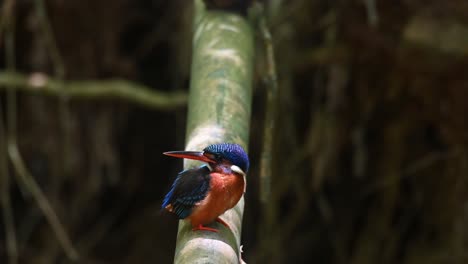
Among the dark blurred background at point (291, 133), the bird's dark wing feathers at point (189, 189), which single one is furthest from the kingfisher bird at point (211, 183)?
the dark blurred background at point (291, 133)

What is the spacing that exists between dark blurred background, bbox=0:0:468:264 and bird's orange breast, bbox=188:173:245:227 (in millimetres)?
1371

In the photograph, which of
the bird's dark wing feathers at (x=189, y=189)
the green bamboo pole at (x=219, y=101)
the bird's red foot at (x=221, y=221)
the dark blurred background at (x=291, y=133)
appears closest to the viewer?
the green bamboo pole at (x=219, y=101)

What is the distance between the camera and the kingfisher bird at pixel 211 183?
1850 mm

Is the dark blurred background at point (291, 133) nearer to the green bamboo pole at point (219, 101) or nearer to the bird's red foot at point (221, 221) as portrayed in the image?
the green bamboo pole at point (219, 101)

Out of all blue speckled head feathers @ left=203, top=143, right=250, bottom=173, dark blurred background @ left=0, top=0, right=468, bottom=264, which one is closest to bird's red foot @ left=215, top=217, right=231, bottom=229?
blue speckled head feathers @ left=203, top=143, right=250, bottom=173

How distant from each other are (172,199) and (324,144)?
6.03 feet

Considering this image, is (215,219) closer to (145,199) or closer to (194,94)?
(194,94)

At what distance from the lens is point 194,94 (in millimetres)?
2244

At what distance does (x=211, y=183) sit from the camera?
191cm

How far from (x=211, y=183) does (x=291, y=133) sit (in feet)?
5.67

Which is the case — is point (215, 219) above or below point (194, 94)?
below

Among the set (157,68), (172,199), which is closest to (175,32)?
(157,68)

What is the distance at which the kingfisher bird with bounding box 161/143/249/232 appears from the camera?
1850 mm

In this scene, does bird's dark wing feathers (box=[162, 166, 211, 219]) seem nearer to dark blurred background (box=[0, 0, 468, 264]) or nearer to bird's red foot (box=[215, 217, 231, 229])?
bird's red foot (box=[215, 217, 231, 229])
